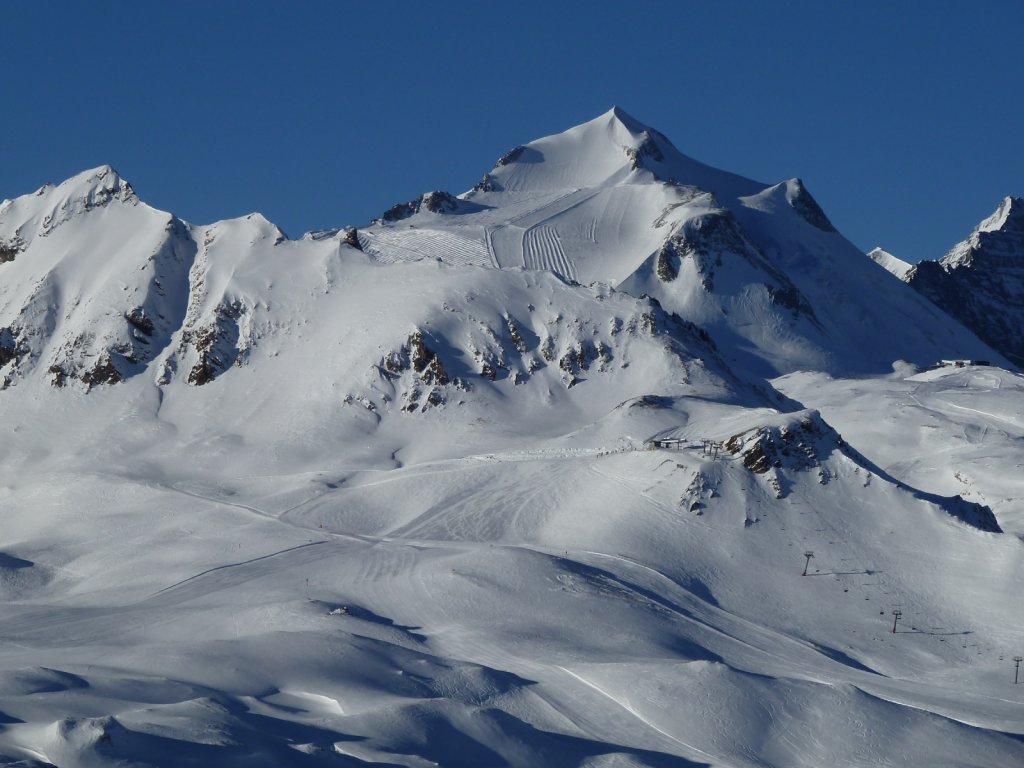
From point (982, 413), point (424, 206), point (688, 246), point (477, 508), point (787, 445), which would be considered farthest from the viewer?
point (424, 206)

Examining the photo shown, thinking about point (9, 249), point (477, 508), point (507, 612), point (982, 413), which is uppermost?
point (9, 249)

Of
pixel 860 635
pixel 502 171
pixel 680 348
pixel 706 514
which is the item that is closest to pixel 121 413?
pixel 680 348

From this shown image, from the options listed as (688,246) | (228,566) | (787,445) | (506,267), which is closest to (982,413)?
(787,445)

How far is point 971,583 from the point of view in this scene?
69.5m

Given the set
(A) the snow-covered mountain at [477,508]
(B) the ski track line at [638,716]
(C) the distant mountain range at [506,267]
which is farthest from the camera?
(C) the distant mountain range at [506,267]

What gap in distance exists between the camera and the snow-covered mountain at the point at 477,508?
159ft

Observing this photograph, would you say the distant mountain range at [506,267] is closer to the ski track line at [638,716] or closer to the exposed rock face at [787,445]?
the exposed rock face at [787,445]

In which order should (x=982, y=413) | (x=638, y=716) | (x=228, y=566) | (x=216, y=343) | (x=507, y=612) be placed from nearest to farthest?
(x=638, y=716) → (x=507, y=612) → (x=228, y=566) → (x=982, y=413) → (x=216, y=343)

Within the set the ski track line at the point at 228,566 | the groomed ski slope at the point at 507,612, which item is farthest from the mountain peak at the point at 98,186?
the ski track line at the point at 228,566

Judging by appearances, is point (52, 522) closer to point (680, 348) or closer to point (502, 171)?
point (680, 348)

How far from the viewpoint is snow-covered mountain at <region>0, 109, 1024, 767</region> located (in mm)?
48500

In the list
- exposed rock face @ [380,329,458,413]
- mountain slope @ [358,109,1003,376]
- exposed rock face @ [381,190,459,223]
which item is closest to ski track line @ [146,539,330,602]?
exposed rock face @ [380,329,458,413]

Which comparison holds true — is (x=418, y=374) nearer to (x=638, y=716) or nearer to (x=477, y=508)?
(x=477, y=508)

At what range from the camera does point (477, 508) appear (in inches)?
3130
